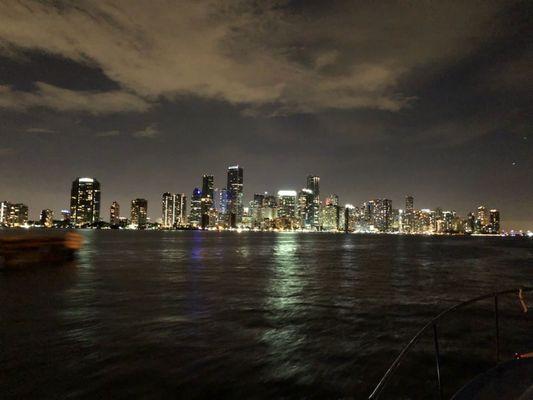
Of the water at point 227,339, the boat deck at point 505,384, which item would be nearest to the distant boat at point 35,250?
the water at point 227,339

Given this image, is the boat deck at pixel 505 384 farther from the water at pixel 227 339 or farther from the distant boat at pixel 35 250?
the distant boat at pixel 35 250

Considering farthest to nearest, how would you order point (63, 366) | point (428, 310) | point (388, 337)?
point (428, 310) < point (388, 337) < point (63, 366)

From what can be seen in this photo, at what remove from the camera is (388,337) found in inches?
535

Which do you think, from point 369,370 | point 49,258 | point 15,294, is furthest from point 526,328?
point 49,258

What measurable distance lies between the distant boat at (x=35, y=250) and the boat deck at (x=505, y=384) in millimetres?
39814

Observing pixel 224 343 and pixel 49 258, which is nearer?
pixel 224 343

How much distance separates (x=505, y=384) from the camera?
5293 mm

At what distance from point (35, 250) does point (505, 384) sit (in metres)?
45.4

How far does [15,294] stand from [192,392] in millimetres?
17445

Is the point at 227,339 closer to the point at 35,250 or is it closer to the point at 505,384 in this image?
the point at 505,384

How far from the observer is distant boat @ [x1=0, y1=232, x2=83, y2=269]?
3897 centimetres

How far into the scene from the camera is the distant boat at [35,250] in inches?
1534

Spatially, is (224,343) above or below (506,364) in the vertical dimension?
below

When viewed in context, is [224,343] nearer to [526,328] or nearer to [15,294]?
[526,328]
